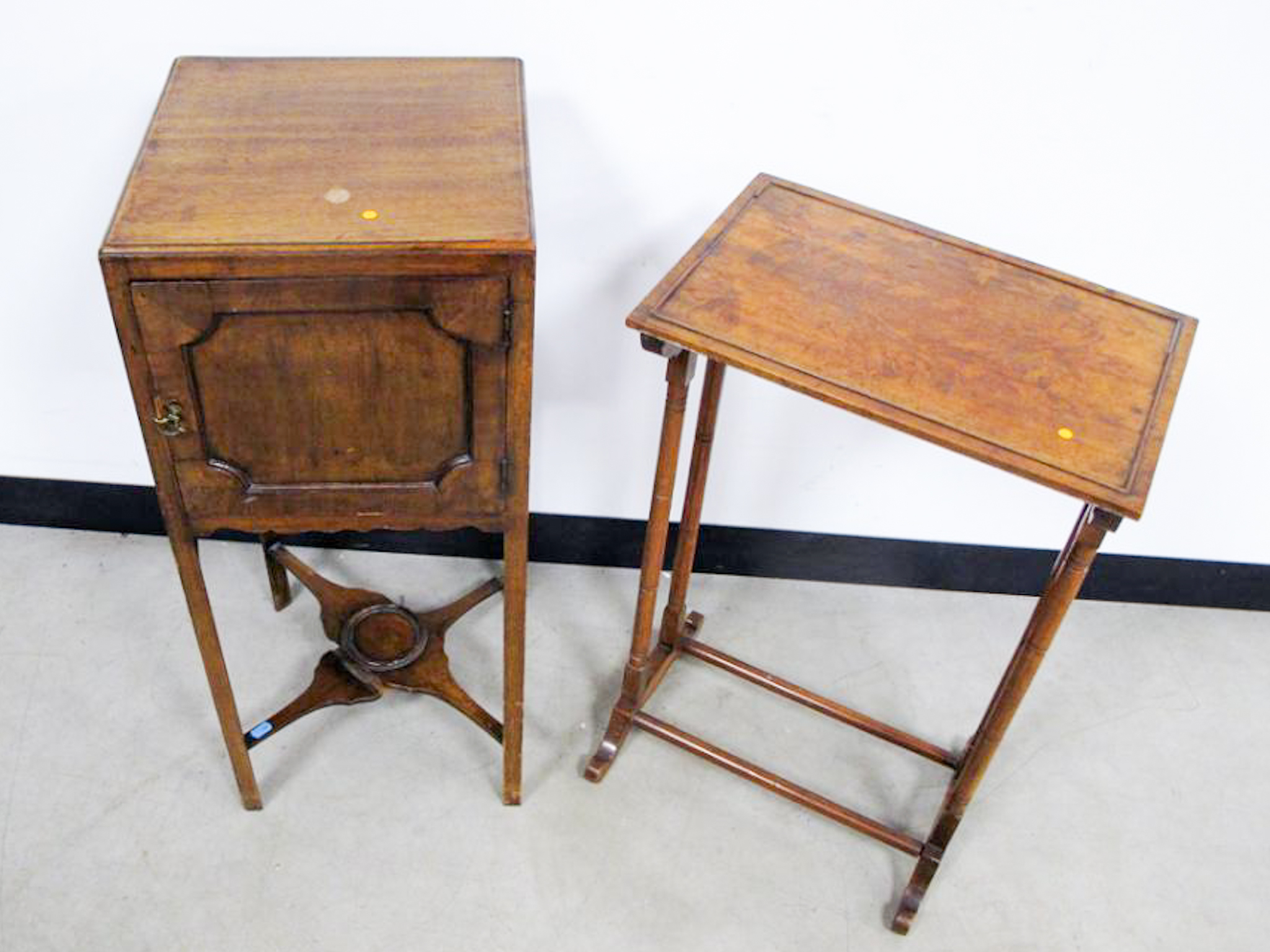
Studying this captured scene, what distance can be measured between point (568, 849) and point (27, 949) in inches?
37.0

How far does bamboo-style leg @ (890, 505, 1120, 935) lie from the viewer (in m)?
1.67

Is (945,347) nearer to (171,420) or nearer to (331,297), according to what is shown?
(331,297)

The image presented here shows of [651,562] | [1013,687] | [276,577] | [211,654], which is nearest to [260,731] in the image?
[211,654]

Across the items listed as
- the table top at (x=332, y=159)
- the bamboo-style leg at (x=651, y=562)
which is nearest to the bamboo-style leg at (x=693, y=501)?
the bamboo-style leg at (x=651, y=562)

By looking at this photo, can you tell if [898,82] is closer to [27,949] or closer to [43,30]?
[43,30]

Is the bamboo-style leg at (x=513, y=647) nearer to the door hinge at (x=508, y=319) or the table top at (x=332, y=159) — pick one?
the door hinge at (x=508, y=319)

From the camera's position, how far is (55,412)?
259cm

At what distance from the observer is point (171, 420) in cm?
158

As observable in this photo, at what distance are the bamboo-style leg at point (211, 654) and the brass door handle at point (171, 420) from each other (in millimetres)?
170

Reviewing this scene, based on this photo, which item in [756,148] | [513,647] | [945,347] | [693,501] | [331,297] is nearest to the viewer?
[331,297]

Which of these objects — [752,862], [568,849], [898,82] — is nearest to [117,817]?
[568,849]

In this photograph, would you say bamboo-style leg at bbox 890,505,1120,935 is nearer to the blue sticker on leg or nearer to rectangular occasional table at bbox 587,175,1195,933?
rectangular occasional table at bbox 587,175,1195,933

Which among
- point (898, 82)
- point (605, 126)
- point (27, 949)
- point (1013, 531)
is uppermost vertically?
point (898, 82)

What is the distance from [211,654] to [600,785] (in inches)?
31.8
